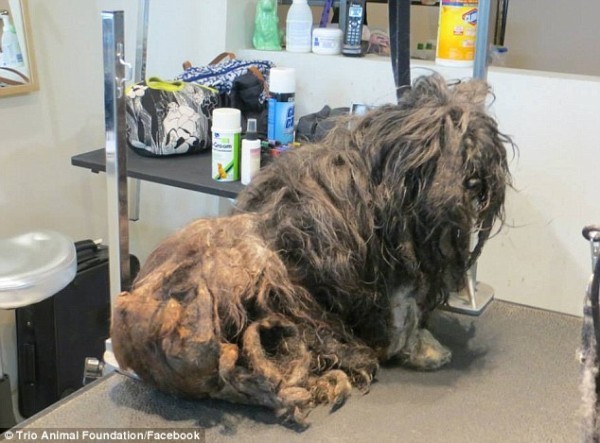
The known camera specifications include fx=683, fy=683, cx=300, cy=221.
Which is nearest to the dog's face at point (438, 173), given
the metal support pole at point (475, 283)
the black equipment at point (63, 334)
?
the metal support pole at point (475, 283)

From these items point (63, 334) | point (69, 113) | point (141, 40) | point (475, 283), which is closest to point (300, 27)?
point (141, 40)

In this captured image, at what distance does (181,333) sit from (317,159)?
0.97 ft

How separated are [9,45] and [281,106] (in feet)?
2.42

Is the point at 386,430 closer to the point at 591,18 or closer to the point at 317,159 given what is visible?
the point at 317,159

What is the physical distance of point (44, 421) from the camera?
841mm

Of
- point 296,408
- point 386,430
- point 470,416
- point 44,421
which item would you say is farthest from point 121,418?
point 470,416

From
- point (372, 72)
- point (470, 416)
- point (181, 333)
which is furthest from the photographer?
point (372, 72)

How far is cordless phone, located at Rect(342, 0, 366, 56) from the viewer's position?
169 cm

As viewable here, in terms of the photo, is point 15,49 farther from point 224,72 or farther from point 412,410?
point 412,410

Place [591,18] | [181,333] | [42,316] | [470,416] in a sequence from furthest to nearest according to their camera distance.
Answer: [591,18]
[42,316]
[470,416]
[181,333]

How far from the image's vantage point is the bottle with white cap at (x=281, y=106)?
1.60m

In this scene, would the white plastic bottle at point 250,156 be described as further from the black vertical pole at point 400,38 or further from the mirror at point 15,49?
the mirror at point 15,49

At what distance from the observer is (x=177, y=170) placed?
1.53 metres

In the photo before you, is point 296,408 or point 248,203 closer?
point 296,408
